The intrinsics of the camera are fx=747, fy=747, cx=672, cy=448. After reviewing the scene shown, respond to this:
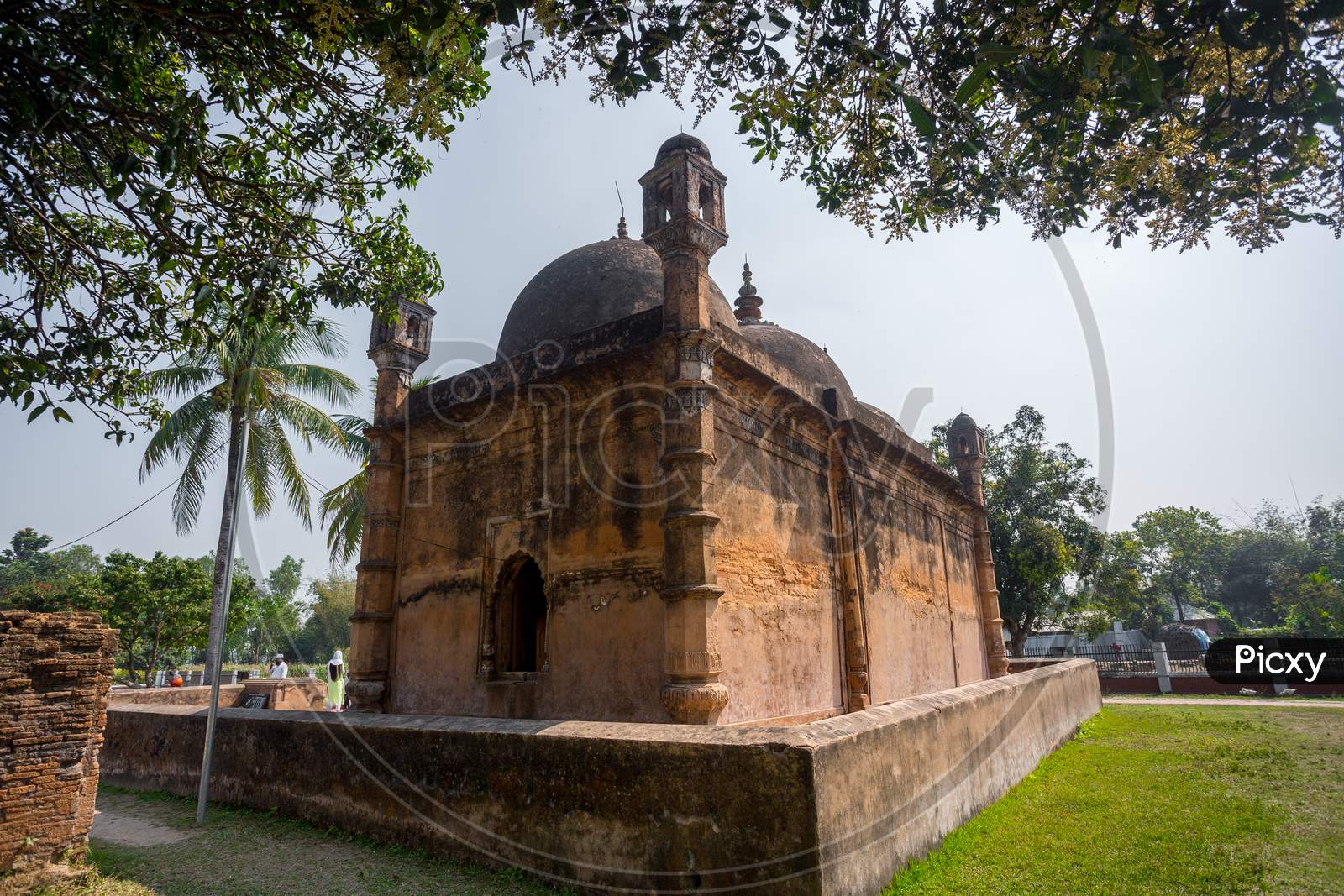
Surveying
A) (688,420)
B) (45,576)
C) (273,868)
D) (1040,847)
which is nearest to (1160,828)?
(1040,847)

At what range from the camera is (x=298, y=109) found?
219 inches

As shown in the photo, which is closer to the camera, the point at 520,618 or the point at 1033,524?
the point at 520,618

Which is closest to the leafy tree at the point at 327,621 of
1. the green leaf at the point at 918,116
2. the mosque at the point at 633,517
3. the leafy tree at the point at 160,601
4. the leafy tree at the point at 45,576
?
the leafy tree at the point at 45,576

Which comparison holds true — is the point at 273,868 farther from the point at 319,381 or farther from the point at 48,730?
the point at 319,381

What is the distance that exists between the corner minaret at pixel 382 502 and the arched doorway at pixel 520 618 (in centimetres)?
179

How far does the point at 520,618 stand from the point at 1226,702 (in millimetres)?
16913

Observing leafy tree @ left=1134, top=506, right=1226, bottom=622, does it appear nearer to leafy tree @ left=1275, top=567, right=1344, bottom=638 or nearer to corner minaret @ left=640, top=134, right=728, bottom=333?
leafy tree @ left=1275, top=567, right=1344, bottom=638

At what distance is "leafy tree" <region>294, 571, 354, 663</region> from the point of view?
49.5 metres

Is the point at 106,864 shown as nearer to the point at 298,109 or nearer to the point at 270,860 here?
the point at 270,860

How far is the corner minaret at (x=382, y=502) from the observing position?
351 inches

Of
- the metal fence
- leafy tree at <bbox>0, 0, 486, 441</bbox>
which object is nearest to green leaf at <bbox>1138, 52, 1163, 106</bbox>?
leafy tree at <bbox>0, 0, 486, 441</bbox>

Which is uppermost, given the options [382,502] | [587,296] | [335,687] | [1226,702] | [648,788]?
[587,296]

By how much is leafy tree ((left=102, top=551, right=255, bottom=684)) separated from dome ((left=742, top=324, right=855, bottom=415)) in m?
14.9

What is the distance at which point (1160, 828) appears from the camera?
5.56 m
